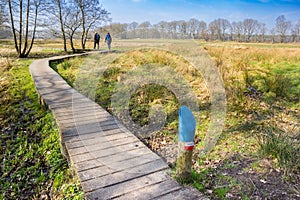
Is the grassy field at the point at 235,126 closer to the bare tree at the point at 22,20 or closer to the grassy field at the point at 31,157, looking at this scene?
the grassy field at the point at 31,157

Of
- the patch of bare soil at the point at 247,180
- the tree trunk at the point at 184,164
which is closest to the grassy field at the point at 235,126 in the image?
the patch of bare soil at the point at 247,180

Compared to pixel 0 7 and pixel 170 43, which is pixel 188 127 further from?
pixel 0 7

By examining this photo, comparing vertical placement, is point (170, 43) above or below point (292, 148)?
above

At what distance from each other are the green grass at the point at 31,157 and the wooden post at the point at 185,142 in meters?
1.05

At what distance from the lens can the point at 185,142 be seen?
6.98 feet

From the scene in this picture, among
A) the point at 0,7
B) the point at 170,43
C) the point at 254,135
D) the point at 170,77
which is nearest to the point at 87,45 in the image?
the point at 0,7

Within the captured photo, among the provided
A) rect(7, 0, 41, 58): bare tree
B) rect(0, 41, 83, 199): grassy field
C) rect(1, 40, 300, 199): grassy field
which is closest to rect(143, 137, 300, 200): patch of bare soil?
rect(1, 40, 300, 199): grassy field

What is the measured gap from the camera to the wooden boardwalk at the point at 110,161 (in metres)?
2.05

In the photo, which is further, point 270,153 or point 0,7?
point 0,7

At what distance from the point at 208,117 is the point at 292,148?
68.6 inches

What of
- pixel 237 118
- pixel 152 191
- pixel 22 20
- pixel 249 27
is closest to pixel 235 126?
pixel 237 118

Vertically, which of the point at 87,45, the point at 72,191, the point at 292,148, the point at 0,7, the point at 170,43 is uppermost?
the point at 0,7

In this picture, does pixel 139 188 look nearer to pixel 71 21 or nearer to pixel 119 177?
pixel 119 177

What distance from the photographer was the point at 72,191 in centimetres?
245
